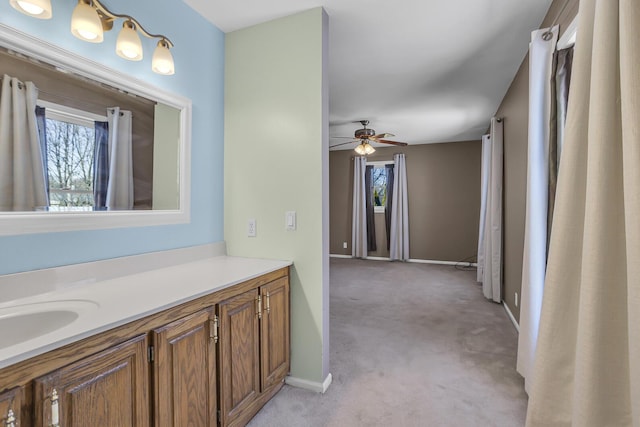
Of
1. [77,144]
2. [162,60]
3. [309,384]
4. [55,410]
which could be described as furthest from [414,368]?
[162,60]

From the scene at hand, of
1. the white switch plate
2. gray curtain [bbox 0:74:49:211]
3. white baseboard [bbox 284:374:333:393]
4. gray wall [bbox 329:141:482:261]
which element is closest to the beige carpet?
white baseboard [bbox 284:374:333:393]

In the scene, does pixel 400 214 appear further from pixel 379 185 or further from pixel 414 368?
pixel 414 368

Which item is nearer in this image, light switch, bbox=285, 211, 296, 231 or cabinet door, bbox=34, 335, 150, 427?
cabinet door, bbox=34, 335, 150, 427

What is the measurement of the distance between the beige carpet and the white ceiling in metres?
2.51

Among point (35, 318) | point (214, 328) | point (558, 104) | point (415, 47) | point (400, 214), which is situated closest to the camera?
point (35, 318)

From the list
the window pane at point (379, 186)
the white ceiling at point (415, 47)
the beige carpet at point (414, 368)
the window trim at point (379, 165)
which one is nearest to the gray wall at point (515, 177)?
the white ceiling at point (415, 47)

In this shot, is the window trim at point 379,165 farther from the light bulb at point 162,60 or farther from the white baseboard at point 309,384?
the light bulb at point 162,60

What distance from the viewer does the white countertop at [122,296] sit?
2.90 ft

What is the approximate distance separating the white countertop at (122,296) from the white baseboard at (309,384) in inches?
32.2

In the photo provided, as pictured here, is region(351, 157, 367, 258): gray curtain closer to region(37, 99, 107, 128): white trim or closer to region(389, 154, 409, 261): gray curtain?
region(389, 154, 409, 261): gray curtain

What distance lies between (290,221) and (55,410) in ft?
4.72

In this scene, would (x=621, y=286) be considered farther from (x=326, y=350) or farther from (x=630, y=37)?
(x=326, y=350)

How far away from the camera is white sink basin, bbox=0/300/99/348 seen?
1095 millimetres

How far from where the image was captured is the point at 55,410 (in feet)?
2.88
